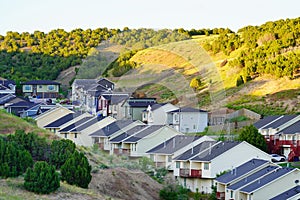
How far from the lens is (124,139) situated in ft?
150

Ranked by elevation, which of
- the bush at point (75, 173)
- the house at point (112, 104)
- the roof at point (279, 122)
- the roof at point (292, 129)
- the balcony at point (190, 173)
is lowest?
the balcony at point (190, 173)

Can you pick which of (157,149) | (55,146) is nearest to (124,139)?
(157,149)

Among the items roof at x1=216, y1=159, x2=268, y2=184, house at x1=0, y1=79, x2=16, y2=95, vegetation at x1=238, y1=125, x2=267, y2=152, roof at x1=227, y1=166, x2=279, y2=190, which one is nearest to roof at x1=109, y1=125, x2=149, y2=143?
vegetation at x1=238, y1=125, x2=267, y2=152

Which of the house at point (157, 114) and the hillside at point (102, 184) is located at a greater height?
the house at point (157, 114)

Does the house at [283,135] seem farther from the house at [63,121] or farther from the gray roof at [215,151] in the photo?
the house at [63,121]

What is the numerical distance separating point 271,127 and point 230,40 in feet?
122

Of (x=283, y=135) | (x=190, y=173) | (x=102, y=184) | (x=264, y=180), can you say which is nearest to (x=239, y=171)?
(x=264, y=180)

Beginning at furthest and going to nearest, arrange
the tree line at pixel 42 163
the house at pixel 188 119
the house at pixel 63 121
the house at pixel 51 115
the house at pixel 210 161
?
the house at pixel 51 115, the house at pixel 188 119, the house at pixel 63 121, the house at pixel 210 161, the tree line at pixel 42 163

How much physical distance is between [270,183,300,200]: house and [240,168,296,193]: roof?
875 millimetres

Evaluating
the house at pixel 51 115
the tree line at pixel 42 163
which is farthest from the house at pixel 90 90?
the tree line at pixel 42 163

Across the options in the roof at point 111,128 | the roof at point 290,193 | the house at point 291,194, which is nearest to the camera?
the house at point 291,194

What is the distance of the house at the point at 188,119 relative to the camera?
51.7 metres

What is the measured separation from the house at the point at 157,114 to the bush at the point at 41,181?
100.0ft

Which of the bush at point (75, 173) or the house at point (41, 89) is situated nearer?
the bush at point (75, 173)
